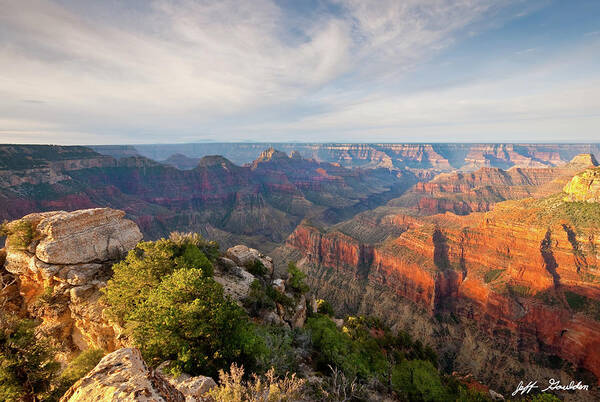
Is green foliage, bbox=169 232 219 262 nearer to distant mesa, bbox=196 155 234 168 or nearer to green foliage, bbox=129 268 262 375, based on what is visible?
green foliage, bbox=129 268 262 375

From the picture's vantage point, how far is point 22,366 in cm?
953

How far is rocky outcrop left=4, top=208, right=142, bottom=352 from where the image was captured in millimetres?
16375

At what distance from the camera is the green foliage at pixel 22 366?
901 cm

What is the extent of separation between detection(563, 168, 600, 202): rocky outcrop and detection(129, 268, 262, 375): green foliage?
244 ft

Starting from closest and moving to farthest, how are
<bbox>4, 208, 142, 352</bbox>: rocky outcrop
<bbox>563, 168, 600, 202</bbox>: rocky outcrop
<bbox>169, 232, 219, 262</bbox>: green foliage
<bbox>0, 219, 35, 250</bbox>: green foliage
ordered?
<bbox>4, 208, 142, 352</bbox>: rocky outcrop → <bbox>0, 219, 35, 250</bbox>: green foliage → <bbox>169, 232, 219, 262</bbox>: green foliage → <bbox>563, 168, 600, 202</bbox>: rocky outcrop

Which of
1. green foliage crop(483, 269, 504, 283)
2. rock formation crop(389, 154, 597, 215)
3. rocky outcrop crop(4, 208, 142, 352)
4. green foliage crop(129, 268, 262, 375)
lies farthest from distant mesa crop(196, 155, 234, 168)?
green foliage crop(129, 268, 262, 375)

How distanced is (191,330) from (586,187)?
78.7 m

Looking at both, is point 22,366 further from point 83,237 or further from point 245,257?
point 245,257

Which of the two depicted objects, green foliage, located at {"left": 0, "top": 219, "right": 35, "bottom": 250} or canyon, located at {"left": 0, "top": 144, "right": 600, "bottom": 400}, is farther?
canyon, located at {"left": 0, "top": 144, "right": 600, "bottom": 400}

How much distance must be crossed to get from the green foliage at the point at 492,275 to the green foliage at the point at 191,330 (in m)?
57.4

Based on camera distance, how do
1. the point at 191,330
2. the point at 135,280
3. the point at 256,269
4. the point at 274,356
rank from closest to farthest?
the point at 191,330 < the point at 274,356 < the point at 135,280 < the point at 256,269

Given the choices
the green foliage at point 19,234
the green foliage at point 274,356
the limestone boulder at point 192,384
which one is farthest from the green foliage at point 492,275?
the green foliage at point 19,234

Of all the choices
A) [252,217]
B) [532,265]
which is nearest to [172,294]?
[532,265]
